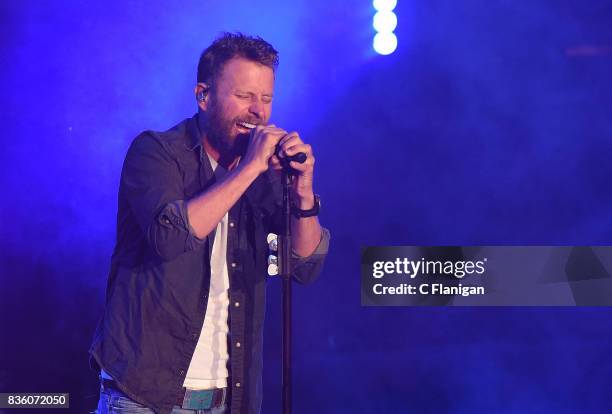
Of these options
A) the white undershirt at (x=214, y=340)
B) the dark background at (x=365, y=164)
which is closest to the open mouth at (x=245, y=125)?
the white undershirt at (x=214, y=340)

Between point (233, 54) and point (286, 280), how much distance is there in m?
0.74

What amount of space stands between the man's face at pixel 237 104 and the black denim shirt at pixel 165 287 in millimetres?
95

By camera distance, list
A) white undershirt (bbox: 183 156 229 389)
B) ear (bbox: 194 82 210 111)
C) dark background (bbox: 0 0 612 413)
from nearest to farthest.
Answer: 1. white undershirt (bbox: 183 156 229 389)
2. ear (bbox: 194 82 210 111)
3. dark background (bbox: 0 0 612 413)

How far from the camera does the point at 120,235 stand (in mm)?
2033

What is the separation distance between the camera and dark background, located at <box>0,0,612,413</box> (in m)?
3.42

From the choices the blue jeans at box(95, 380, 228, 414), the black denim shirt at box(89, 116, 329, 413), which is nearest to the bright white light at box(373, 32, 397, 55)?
the black denim shirt at box(89, 116, 329, 413)

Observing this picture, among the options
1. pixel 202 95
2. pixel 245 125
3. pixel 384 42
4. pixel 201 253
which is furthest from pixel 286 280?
pixel 384 42

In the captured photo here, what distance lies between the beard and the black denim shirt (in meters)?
0.08

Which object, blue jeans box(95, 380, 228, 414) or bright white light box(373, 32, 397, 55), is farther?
bright white light box(373, 32, 397, 55)

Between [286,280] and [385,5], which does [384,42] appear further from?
[286,280]

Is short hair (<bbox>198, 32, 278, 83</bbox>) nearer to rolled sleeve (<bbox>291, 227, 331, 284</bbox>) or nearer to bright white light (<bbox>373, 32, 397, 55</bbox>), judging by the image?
rolled sleeve (<bbox>291, 227, 331, 284</bbox>)

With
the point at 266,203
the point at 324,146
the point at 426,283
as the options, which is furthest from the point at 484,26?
the point at 266,203

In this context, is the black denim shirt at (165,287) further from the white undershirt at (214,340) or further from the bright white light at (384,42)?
the bright white light at (384,42)

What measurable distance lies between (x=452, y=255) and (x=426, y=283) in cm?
18
